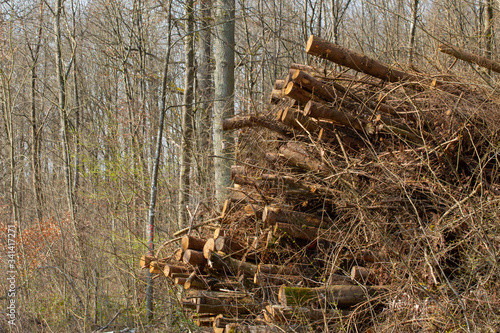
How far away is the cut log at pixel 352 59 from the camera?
4750mm

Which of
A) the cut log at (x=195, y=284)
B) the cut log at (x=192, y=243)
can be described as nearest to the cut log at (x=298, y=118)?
the cut log at (x=192, y=243)

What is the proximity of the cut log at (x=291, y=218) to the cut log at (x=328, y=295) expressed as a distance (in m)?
0.75

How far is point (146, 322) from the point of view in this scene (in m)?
6.61

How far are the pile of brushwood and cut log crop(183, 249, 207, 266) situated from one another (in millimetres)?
12

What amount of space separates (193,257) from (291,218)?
4.12ft

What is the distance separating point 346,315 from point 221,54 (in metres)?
5.66

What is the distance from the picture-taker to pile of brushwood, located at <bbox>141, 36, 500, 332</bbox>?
4.09 meters

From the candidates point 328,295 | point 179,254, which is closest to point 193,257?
point 179,254

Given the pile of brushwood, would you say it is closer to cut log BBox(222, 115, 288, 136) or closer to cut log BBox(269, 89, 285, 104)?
cut log BBox(222, 115, 288, 136)

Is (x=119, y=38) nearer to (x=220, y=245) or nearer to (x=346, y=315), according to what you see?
(x=220, y=245)

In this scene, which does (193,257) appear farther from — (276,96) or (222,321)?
(276,96)

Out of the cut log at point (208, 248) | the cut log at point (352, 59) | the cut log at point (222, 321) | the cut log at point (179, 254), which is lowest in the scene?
the cut log at point (222, 321)

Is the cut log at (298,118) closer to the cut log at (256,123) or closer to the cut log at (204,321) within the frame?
the cut log at (256,123)

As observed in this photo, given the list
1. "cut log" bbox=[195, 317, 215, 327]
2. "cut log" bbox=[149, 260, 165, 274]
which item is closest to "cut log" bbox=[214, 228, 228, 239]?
"cut log" bbox=[149, 260, 165, 274]
